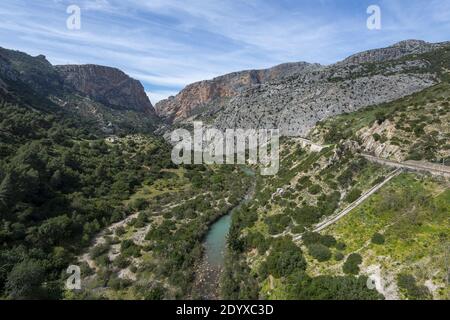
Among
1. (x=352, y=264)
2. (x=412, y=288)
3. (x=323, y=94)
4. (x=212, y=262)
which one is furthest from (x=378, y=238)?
(x=323, y=94)

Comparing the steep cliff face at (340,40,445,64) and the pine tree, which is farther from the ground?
the steep cliff face at (340,40,445,64)

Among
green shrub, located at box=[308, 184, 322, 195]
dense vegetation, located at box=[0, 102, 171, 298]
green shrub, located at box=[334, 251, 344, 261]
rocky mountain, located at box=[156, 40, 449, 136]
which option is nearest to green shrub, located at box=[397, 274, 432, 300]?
green shrub, located at box=[334, 251, 344, 261]

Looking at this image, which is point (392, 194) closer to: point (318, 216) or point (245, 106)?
point (318, 216)

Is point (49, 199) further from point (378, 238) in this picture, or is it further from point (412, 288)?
point (412, 288)

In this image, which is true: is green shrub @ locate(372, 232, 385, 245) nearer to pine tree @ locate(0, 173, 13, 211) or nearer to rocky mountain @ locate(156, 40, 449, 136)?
pine tree @ locate(0, 173, 13, 211)

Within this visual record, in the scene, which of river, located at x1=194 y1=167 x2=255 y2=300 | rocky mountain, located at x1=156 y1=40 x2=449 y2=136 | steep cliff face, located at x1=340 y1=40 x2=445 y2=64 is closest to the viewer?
river, located at x1=194 y1=167 x2=255 y2=300

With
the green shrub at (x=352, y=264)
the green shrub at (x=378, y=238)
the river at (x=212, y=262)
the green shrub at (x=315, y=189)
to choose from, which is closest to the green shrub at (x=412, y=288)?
the green shrub at (x=352, y=264)

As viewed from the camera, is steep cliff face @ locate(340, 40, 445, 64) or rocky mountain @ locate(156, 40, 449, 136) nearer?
rocky mountain @ locate(156, 40, 449, 136)

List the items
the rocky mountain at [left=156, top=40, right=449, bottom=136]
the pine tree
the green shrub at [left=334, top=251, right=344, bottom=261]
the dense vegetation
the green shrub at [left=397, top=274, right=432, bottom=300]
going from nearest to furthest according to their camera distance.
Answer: the green shrub at [left=397, top=274, right=432, bottom=300] → the green shrub at [left=334, top=251, right=344, bottom=261] → the dense vegetation → the pine tree → the rocky mountain at [left=156, top=40, right=449, bottom=136]

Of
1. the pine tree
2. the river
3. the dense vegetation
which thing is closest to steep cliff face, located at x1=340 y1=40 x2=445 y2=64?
the dense vegetation

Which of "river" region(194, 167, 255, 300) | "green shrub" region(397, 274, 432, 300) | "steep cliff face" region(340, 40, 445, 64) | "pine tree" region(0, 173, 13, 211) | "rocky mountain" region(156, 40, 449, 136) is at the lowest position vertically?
"river" region(194, 167, 255, 300)

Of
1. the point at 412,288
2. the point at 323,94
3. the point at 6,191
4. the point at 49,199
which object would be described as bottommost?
the point at 412,288
